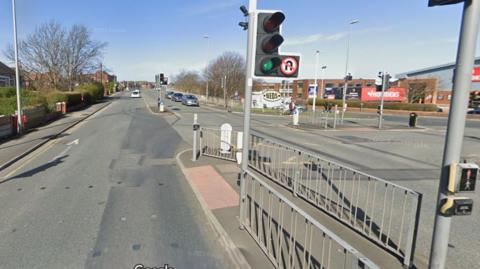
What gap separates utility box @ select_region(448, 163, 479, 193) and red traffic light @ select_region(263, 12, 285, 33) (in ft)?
9.51

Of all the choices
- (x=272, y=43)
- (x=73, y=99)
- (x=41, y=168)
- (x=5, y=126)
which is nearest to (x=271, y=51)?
(x=272, y=43)

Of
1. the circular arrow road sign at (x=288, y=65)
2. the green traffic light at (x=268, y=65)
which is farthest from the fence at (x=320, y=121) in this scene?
the green traffic light at (x=268, y=65)

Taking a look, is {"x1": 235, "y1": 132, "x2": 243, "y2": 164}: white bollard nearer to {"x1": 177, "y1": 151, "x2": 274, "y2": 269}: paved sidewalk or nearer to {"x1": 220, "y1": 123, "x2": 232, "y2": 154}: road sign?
{"x1": 177, "y1": 151, "x2": 274, "y2": 269}: paved sidewalk

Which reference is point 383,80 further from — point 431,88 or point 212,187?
point 431,88

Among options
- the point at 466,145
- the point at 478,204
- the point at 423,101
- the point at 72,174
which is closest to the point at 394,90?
the point at 423,101

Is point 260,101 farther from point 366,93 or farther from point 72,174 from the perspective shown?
point 72,174

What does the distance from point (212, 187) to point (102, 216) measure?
2.37 meters

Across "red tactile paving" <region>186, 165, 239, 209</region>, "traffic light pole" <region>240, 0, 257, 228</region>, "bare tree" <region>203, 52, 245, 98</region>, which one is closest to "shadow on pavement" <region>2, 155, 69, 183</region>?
"red tactile paving" <region>186, 165, 239, 209</region>

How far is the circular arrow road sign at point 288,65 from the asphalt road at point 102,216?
8.97ft

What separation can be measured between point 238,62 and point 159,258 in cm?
5245

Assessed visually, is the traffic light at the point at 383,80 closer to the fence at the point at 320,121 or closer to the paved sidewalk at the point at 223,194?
the fence at the point at 320,121

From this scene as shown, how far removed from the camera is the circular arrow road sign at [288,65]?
447 cm

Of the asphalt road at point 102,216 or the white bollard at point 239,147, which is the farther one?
the white bollard at point 239,147

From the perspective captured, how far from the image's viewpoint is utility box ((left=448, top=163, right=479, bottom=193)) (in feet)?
8.27
